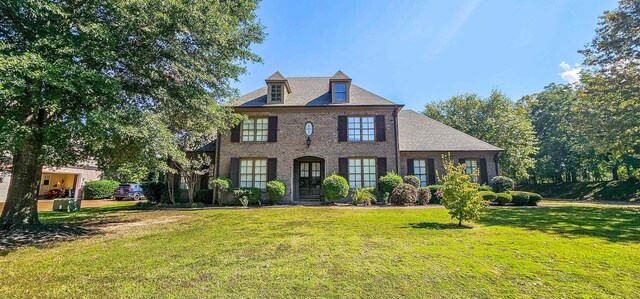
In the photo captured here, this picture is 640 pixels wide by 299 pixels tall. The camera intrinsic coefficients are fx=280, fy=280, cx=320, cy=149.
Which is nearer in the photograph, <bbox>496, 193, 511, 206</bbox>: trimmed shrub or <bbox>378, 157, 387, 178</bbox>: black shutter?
<bbox>496, 193, 511, 206</bbox>: trimmed shrub

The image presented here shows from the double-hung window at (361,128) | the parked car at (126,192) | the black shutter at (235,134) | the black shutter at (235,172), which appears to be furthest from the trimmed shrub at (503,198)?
the parked car at (126,192)

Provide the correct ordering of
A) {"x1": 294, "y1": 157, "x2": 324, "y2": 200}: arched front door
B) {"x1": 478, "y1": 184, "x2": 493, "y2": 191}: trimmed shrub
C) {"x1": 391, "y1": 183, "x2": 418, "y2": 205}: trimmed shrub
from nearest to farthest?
{"x1": 391, "y1": 183, "x2": 418, "y2": 205}: trimmed shrub → {"x1": 478, "y1": 184, "x2": 493, "y2": 191}: trimmed shrub → {"x1": 294, "y1": 157, "x2": 324, "y2": 200}: arched front door

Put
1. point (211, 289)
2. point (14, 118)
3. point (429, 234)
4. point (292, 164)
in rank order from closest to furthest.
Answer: point (211, 289) < point (14, 118) < point (429, 234) < point (292, 164)

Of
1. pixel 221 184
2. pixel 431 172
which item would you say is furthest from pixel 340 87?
pixel 221 184

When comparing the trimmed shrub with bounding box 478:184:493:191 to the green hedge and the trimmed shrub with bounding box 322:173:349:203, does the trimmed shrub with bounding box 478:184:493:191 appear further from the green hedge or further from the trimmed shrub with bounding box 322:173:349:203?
the trimmed shrub with bounding box 322:173:349:203

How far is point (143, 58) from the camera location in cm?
781

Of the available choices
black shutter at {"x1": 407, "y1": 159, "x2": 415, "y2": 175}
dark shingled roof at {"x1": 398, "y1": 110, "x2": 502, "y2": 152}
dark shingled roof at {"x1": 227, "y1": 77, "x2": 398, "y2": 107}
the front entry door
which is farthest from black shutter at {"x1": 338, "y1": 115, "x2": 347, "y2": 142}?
black shutter at {"x1": 407, "y1": 159, "x2": 415, "y2": 175}

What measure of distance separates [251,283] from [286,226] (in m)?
4.49

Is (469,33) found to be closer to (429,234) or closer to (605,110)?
(429,234)

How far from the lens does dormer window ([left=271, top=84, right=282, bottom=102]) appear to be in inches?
671

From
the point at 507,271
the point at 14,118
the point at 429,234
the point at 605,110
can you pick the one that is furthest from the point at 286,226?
the point at 605,110

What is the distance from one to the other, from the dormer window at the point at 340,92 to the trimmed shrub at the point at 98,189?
23228 millimetres

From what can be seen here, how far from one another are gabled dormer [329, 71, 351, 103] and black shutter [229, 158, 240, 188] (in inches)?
266

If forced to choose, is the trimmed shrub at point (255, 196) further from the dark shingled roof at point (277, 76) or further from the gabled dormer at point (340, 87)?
the gabled dormer at point (340, 87)
